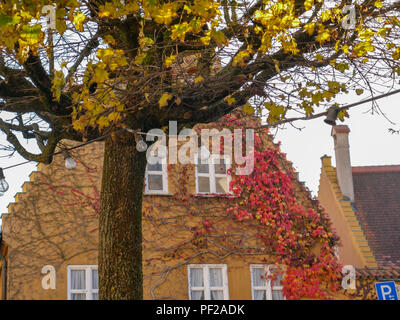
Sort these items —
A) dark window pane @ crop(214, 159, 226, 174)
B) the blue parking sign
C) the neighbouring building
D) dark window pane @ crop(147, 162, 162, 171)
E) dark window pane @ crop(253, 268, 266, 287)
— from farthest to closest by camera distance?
the neighbouring building
dark window pane @ crop(214, 159, 226, 174)
dark window pane @ crop(147, 162, 162, 171)
dark window pane @ crop(253, 268, 266, 287)
the blue parking sign

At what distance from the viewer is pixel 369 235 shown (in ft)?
80.3

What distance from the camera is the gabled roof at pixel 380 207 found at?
77.9ft

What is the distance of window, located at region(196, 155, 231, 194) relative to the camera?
18.3 m

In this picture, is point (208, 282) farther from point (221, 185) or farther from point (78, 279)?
point (78, 279)

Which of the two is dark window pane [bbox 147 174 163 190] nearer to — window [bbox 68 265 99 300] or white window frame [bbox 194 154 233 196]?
white window frame [bbox 194 154 233 196]

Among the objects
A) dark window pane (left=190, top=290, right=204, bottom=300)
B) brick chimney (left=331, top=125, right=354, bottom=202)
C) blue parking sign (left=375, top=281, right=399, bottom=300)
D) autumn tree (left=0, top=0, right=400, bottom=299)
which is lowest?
blue parking sign (left=375, top=281, right=399, bottom=300)

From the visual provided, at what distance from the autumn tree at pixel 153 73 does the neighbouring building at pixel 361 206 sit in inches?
432

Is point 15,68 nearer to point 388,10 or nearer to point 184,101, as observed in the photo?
point 184,101

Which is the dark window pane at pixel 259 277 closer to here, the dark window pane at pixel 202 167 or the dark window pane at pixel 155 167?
the dark window pane at pixel 202 167

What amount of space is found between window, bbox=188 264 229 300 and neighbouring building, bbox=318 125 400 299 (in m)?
4.72

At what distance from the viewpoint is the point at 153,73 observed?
8586 mm

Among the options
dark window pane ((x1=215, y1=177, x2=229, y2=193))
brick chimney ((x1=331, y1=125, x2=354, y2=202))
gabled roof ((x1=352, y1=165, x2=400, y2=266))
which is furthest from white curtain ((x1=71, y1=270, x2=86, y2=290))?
brick chimney ((x1=331, y1=125, x2=354, y2=202))

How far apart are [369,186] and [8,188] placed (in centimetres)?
1965

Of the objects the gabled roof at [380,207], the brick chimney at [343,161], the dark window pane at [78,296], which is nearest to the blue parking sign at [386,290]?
the dark window pane at [78,296]
